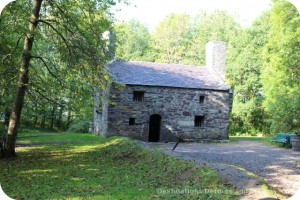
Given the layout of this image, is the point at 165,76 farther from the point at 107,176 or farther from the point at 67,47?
the point at 107,176

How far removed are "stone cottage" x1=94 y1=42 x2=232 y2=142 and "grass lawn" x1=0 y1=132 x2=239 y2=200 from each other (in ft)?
16.9

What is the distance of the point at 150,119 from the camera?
67.4 feet

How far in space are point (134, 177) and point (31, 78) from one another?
224 inches

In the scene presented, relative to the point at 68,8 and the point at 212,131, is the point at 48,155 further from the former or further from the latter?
the point at 212,131

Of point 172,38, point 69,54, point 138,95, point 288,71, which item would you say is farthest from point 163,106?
point 172,38

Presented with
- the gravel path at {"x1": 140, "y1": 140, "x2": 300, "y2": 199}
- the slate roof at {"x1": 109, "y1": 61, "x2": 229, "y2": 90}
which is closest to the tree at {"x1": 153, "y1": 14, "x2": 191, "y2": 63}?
the slate roof at {"x1": 109, "y1": 61, "x2": 229, "y2": 90}

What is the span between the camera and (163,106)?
1992 cm

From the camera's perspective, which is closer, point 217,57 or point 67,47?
point 67,47

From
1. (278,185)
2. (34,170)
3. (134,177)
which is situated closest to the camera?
(278,185)

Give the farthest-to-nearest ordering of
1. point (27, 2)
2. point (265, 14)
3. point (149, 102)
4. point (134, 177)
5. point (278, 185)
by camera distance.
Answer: point (265, 14), point (149, 102), point (27, 2), point (134, 177), point (278, 185)

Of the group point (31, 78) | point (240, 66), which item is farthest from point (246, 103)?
point (31, 78)

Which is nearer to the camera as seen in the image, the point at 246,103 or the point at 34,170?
the point at 34,170

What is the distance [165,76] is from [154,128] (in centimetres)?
338

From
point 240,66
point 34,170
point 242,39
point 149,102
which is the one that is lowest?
point 34,170
